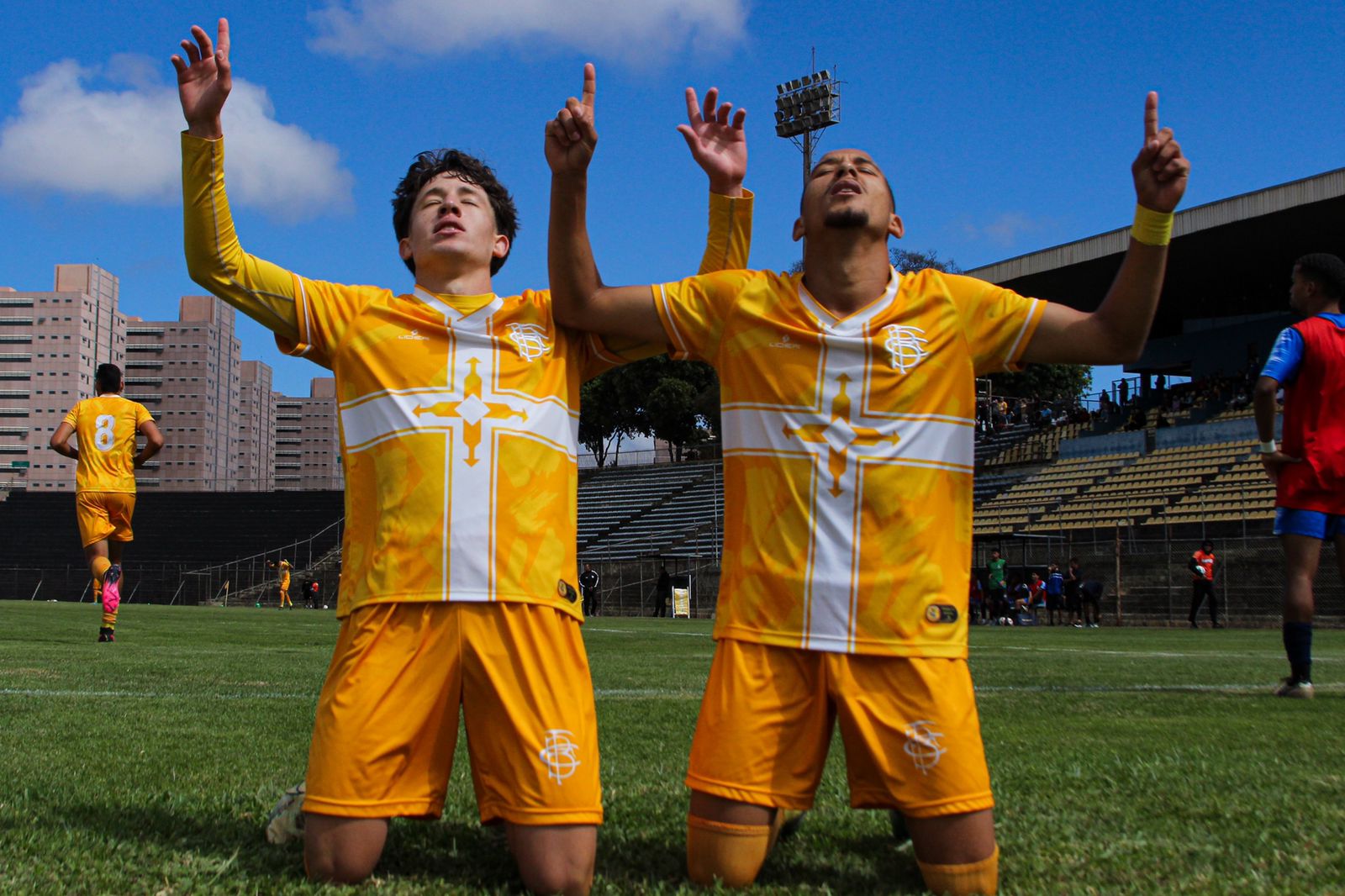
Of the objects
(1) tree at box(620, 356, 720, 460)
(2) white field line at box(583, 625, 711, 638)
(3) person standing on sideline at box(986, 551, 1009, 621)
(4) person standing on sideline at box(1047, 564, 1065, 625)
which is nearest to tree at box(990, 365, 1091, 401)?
(1) tree at box(620, 356, 720, 460)

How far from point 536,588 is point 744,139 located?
1444 mm

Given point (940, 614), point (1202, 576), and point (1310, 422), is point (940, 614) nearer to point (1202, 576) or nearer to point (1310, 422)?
point (1310, 422)

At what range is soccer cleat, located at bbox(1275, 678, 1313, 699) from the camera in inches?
262

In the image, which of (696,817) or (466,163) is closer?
(696,817)

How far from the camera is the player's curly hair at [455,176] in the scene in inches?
134

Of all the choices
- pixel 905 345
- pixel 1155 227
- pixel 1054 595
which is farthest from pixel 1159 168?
pixel 1054 595

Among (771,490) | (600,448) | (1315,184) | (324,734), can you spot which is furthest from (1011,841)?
(600,448)

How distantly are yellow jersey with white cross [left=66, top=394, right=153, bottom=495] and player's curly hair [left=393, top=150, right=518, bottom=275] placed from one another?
777 cm

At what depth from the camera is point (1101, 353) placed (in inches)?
120

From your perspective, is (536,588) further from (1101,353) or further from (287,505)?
(287,505)

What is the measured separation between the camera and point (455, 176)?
335cm

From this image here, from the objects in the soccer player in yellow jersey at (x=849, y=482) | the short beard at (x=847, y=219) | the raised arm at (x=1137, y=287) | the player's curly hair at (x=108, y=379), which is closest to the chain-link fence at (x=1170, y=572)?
the player's curly hair at (x=108, y=379)

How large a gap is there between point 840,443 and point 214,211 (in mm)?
1715

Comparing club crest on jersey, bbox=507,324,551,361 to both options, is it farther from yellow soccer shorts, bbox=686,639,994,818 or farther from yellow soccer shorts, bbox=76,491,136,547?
yellow soccer shorts, bbox=76,491,136,547
